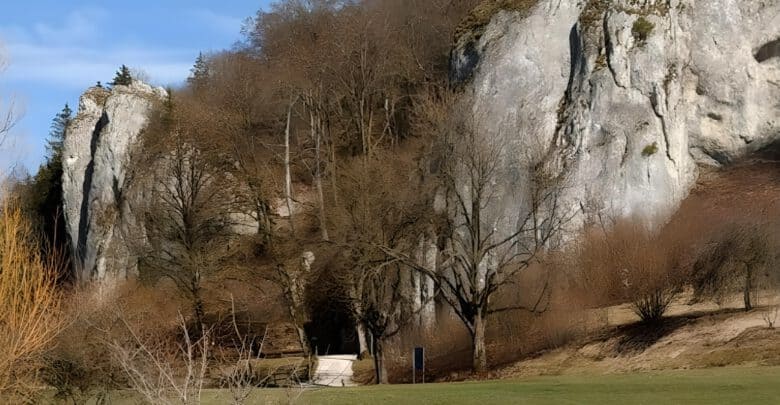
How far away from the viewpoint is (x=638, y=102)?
40656 mm

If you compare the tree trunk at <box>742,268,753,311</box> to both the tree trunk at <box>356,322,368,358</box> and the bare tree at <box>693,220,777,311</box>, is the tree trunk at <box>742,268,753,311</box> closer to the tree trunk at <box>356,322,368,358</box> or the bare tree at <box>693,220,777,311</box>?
the bare tree at <box>693,220,777,311</box>

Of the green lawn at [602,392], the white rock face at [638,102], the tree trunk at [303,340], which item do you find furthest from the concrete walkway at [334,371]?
the green lawn at [602,392]

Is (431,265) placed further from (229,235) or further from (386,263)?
(229,235)

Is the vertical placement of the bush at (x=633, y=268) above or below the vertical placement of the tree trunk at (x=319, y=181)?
below

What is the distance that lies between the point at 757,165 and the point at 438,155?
1458 centimetres

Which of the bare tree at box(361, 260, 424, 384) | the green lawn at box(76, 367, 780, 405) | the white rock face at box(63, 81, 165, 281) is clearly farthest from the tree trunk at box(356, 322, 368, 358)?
the white rock face at box(63, 81, 165, 281)

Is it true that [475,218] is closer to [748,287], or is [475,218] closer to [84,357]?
[748,287]

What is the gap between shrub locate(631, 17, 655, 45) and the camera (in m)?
41.3

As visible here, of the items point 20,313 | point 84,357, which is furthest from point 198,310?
point 20,313

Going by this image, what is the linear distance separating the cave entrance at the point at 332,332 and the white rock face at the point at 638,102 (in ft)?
32.0

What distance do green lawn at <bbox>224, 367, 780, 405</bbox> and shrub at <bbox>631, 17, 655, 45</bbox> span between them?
64.7 ft

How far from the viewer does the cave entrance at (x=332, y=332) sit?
44419 millimetres

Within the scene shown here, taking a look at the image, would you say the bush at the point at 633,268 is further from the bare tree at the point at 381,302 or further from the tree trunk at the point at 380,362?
the tree trunk at the point at 380,362

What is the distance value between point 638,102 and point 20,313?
29940mm
